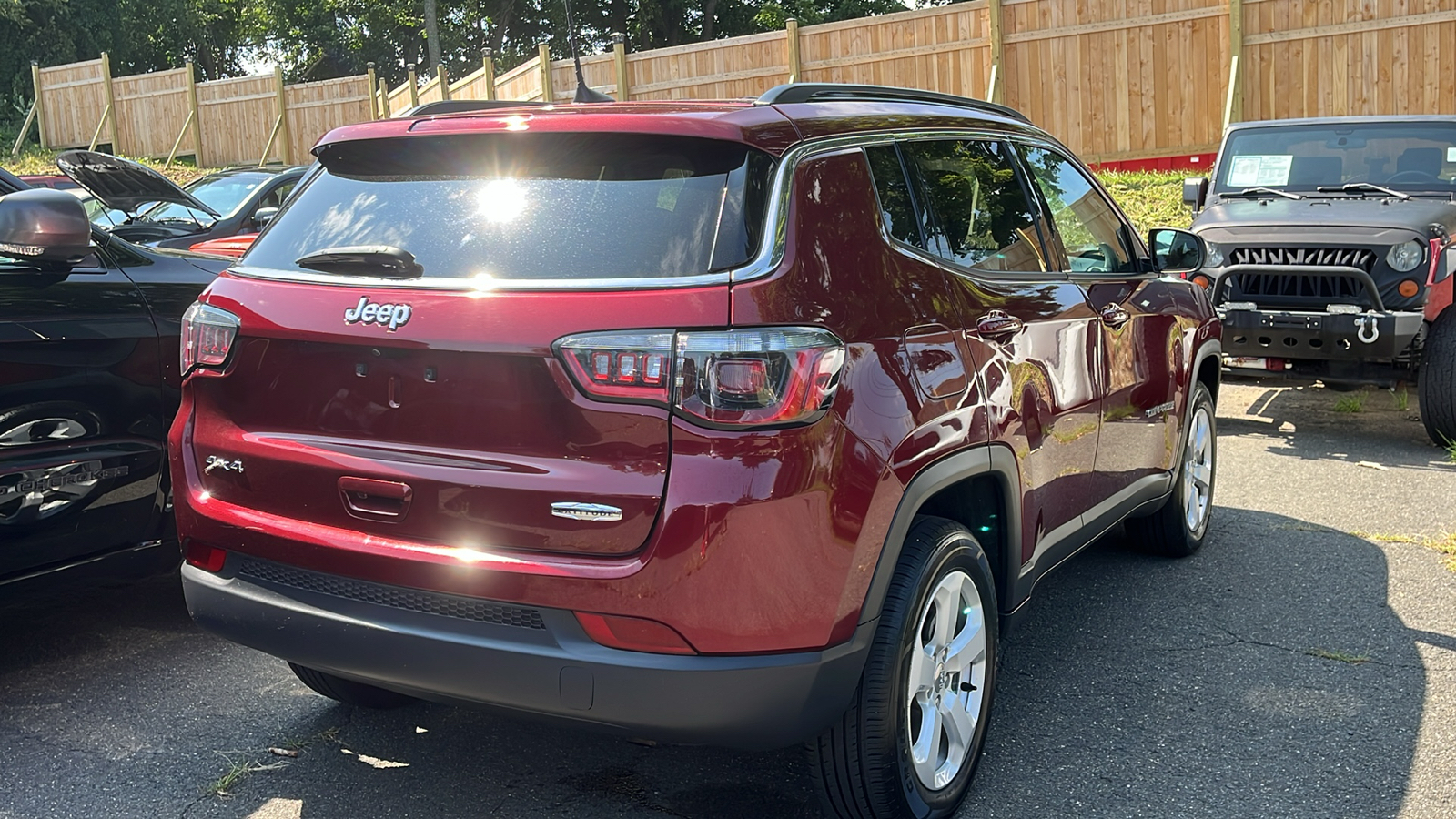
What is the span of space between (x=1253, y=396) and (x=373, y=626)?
794cm

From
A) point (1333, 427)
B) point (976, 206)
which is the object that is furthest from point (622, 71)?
point (976, 206)

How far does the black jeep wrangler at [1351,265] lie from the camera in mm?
7105

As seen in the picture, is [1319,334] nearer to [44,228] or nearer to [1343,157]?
[1343,157]

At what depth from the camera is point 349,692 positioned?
146 inches

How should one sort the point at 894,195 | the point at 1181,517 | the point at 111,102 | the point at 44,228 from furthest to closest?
the point at 111,102
the point at 1181,517
the point at 44,228
the point at 894,195

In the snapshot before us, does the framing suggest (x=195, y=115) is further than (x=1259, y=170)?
Yes

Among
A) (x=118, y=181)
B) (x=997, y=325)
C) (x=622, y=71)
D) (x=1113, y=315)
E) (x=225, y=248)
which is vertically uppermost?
(x=622, y=71)

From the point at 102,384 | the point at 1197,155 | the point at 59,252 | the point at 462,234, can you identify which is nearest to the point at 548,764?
the point at 462,234

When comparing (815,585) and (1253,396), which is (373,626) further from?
(1253,396)

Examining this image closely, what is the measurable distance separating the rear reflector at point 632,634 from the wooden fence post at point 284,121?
84.5ft

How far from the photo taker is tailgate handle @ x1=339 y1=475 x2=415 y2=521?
270cm

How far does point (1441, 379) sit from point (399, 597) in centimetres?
636

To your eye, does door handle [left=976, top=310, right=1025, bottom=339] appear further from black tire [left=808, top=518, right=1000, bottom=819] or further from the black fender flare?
black tire [left=808, top=518, right=1000, bottom=819]

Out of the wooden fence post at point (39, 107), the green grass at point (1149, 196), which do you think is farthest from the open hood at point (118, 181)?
the wooden fence post at point (39, 107)
